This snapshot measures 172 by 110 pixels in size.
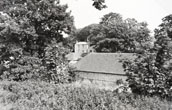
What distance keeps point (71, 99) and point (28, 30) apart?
37.0 feet

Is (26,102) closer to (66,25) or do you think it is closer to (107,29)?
(66,25)

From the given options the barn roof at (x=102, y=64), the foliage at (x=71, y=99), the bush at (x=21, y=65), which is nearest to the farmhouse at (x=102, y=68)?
the barn roof at (x=102, y=64)

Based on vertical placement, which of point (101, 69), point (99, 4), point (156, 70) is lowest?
point (101, 69)

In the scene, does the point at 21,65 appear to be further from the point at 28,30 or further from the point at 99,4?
the point at 99,4

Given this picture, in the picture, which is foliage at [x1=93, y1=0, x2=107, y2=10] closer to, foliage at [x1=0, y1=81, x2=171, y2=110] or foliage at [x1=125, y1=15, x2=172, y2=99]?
foliage at [x1=125, y1=15, x2=172, y2=99]

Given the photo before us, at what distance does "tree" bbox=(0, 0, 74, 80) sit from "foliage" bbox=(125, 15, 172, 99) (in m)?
11.5

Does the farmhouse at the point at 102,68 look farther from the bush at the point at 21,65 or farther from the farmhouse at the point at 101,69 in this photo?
the bush at the point at 21,65

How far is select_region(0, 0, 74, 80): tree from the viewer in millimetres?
17359

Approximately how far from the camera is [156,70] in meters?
6.87

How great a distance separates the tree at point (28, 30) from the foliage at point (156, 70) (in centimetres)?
1146

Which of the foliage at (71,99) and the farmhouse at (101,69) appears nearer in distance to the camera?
the foliage at (71,99)

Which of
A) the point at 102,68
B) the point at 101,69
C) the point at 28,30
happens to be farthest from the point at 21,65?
the point at 102,68

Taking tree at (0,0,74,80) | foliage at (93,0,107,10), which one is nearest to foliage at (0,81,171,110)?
foliage at (93,0,107,10)

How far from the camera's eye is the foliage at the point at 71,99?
7191 mm
